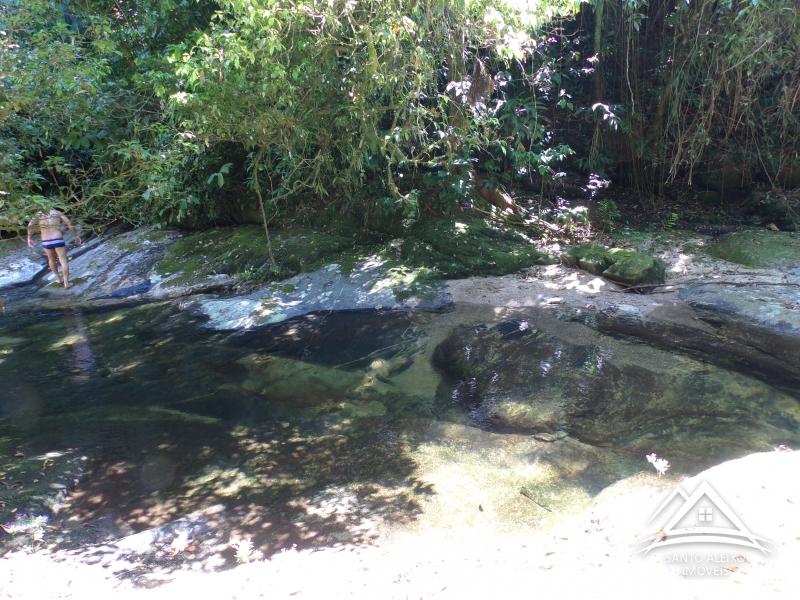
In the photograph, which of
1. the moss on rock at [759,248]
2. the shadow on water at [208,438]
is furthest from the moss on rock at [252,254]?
the moss on rock at [759,248]

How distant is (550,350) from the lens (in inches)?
239

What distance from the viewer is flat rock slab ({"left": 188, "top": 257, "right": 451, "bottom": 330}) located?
759 cm

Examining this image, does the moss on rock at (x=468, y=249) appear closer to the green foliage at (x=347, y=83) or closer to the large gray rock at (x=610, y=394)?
the green foliage at (x=347, y=83)

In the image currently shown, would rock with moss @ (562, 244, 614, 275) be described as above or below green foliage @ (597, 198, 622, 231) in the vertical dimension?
below

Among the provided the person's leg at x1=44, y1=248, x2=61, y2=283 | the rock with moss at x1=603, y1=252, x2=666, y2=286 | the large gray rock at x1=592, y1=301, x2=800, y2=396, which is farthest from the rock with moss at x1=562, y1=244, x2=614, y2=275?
the person's leg at x1=44, y1=248, x2=61, y2=283

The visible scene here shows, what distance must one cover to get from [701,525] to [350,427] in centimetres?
292

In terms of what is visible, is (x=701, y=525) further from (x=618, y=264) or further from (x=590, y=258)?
(x=590, y=258)

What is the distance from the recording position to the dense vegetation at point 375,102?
5.38m

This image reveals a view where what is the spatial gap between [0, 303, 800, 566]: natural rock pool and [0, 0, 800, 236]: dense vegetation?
1.76 m

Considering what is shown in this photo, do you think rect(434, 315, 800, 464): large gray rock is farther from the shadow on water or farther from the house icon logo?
the house icon logo

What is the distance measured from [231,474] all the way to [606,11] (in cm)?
854

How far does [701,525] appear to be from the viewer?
2459 millimetres

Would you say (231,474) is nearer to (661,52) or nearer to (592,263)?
(592,263)

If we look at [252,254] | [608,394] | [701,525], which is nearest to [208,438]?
[608,394]
